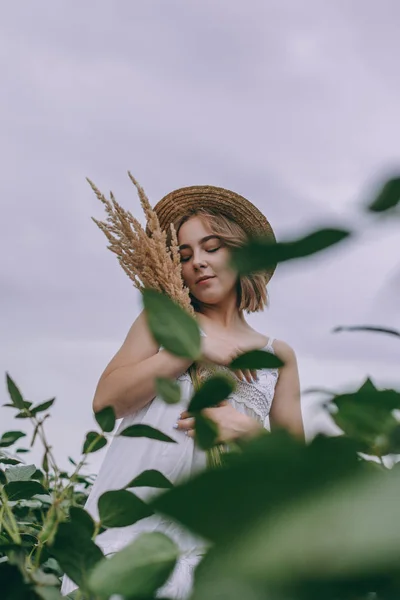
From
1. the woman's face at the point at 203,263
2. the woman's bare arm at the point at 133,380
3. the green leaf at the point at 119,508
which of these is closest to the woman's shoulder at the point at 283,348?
the woman's face at the point at 203,263

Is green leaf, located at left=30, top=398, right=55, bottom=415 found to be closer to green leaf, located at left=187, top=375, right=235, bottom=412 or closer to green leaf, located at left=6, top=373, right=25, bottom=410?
green leaf, located at left=6, top=373, right=25, bottom=410

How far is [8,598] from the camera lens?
15.6 inches

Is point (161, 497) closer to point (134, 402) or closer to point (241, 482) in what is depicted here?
point (241, 482)

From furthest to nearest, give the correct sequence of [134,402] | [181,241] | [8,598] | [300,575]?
1. [181,241]
2. [134,402]
3. [8,598]
4. [300,575]

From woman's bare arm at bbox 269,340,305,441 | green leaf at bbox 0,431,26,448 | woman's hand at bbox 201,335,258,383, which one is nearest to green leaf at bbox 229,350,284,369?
green leaf at bbox 0,431,26,448

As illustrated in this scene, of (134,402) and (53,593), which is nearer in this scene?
(53,593)

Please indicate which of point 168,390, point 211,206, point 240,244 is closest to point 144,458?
point 240,244

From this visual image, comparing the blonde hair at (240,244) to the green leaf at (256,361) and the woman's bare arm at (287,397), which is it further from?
the green leaf at (256,361)

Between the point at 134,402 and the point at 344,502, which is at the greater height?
the point at 134,402

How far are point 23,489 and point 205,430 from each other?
1.71 feet

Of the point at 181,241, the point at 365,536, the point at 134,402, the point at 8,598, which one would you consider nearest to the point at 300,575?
the point at 365,536

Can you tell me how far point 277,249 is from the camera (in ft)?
0.73

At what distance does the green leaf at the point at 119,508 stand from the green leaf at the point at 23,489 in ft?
1.09

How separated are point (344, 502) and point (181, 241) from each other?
2.52m
